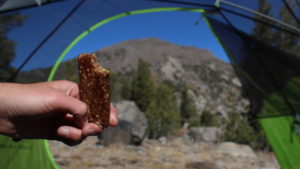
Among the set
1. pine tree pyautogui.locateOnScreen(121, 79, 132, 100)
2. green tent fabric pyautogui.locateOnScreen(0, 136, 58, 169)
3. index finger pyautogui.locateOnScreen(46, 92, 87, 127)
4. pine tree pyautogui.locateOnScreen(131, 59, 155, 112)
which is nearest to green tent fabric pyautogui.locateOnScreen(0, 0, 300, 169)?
green tent fabric pyautogui.locateOnScreen(0, 136, 58, 169)

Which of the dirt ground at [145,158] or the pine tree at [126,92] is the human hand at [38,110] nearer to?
the dirt ground at [145,158]

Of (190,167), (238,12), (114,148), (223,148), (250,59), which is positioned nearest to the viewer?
(238,12)

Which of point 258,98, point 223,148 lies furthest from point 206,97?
point 258,98

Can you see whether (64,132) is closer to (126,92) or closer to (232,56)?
(232,56)

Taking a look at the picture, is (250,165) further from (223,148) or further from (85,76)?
(85,76)

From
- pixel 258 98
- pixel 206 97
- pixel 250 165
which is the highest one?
pixel 258 98

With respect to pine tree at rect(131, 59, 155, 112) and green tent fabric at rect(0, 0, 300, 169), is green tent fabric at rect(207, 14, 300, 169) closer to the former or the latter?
green tent fabric at rect(0, 0, 300, 169)

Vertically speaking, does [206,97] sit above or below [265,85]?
below

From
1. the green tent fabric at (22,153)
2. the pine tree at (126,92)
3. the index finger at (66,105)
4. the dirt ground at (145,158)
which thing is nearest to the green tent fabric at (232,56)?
the green tent fabric at (22,153)
